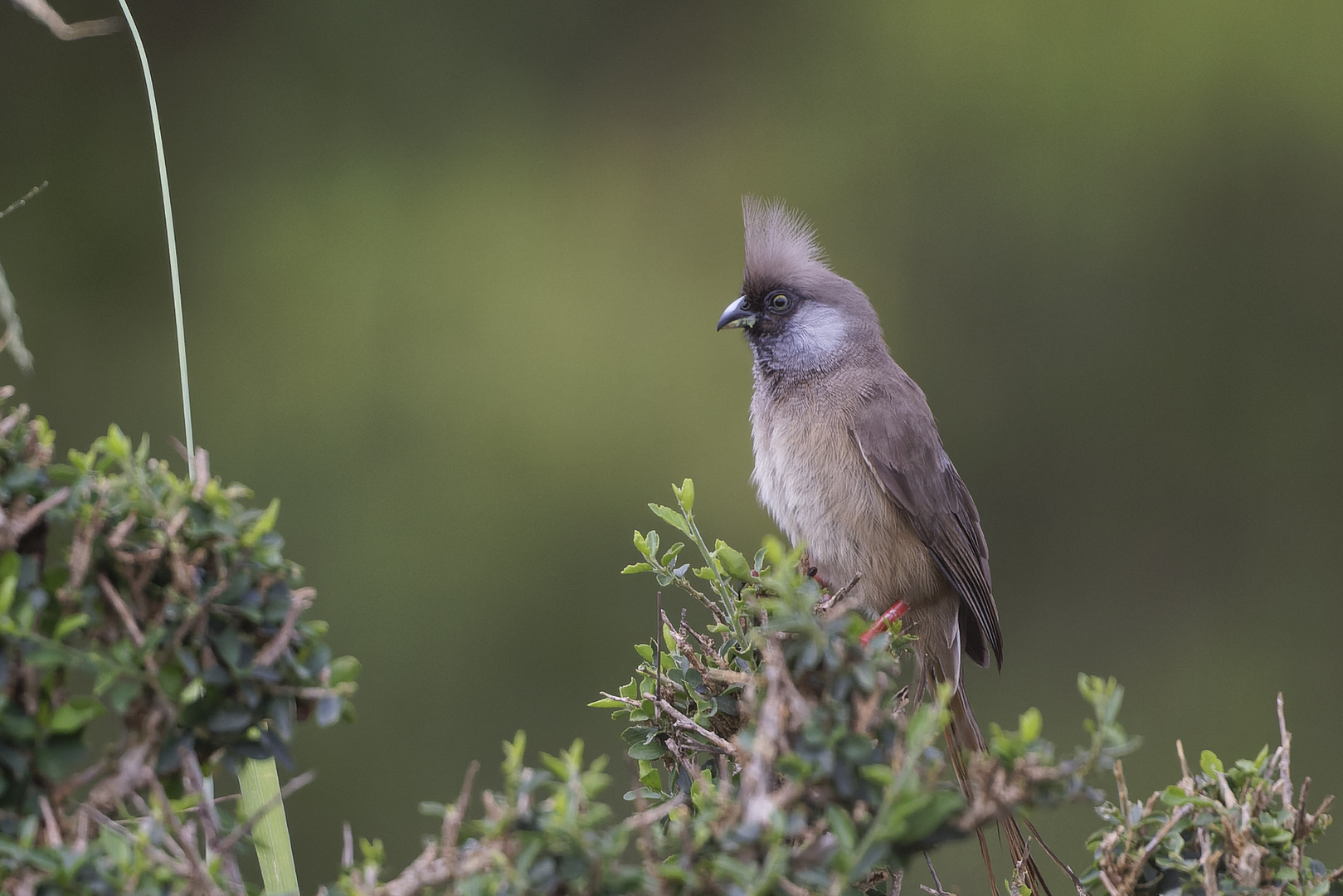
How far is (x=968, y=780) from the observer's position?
170 cm

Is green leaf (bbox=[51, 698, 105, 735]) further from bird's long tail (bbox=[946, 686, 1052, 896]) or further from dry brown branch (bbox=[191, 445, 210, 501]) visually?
bird's long tail (bbox=[946, 686, 1052, 896])

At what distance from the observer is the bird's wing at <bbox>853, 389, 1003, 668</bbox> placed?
7.45 ft

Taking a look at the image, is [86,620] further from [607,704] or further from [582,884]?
[607,704]

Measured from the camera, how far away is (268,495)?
366 cm

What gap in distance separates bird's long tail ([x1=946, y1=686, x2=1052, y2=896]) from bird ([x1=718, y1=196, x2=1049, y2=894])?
0.47ft

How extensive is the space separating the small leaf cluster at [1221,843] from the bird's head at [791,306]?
1346 mm

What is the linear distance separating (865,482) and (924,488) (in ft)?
0.40

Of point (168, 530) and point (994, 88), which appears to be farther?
point (994, 88)

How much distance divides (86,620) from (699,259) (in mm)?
3164

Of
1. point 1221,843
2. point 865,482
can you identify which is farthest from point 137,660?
point 865,482

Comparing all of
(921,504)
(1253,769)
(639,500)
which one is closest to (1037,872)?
(1253,769)

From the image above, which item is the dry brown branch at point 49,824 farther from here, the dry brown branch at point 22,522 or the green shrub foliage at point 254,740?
the dry brown branch at point 22,522

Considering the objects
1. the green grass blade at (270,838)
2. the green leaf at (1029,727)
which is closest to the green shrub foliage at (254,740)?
the green leaf at (1029,727)

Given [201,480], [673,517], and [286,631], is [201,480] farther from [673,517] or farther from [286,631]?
[673,517]
